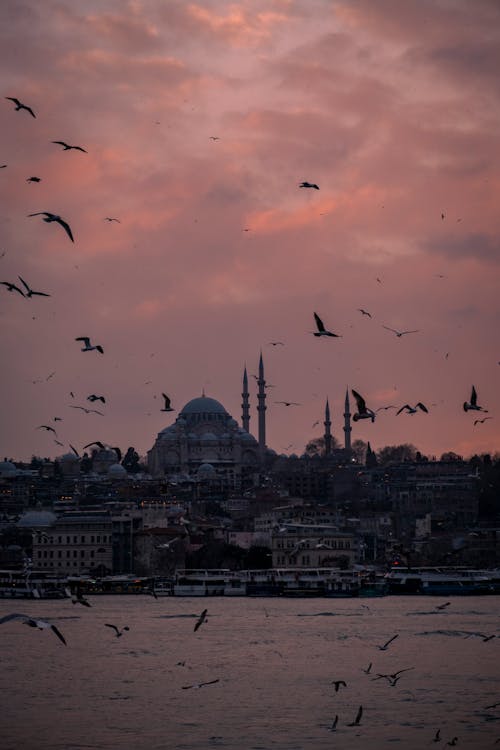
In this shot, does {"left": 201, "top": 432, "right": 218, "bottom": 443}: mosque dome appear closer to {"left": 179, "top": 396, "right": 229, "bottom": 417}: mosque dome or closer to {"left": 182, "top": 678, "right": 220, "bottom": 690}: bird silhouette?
{"left": 179, "top": 396, "right": 229, "bottom": 417}: mosque dome

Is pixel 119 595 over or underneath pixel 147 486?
underneath

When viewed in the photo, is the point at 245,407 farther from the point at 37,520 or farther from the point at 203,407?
the point at 37,520

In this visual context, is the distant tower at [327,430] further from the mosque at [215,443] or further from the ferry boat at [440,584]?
the ferry boat at [440,584]

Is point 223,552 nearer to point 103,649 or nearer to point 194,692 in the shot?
point 103,649

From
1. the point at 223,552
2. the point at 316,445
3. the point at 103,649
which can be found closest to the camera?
the point at 103,649

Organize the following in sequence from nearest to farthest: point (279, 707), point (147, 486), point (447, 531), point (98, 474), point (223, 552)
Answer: point (279, 707) < point (223, 552) < point (447, 531) < point (147, 486) < point (98, 474)

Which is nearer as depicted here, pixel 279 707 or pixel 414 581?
pixel 279 707

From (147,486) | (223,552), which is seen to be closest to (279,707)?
(223,552)
